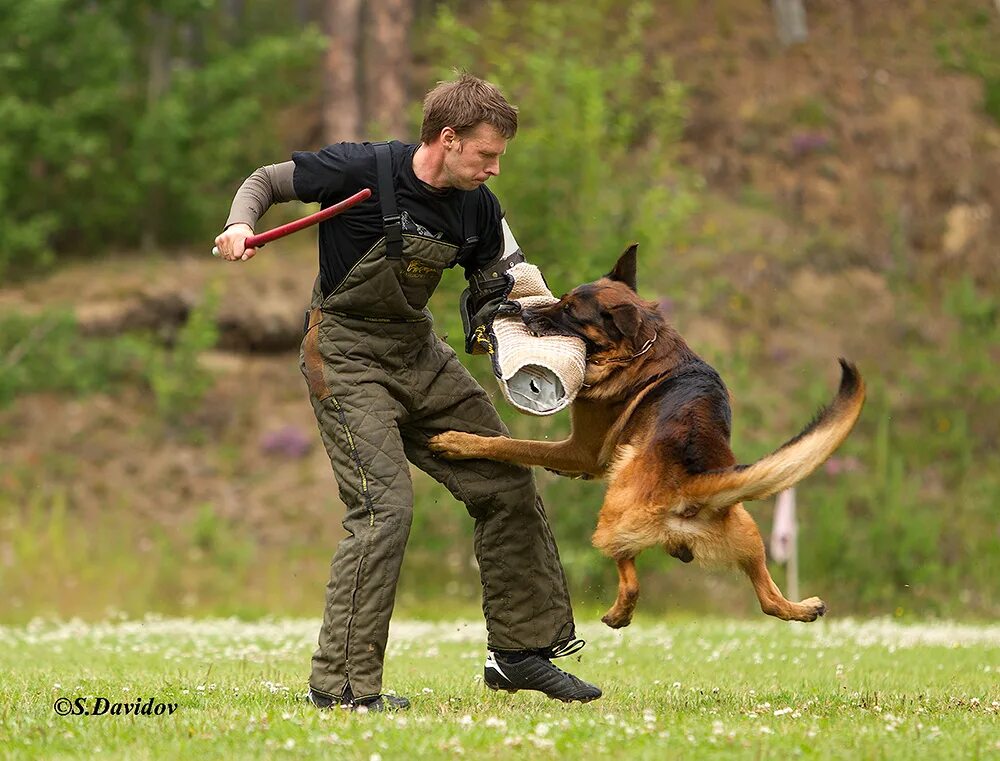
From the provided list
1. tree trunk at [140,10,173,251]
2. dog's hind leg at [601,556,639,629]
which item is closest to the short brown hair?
dog's hind leg at [601,556,639,629]

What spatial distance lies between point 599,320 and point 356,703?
187 centimetres

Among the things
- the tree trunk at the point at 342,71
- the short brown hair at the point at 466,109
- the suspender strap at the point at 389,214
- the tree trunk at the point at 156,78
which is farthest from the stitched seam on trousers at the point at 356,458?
the tree trunk at the point at 156,78

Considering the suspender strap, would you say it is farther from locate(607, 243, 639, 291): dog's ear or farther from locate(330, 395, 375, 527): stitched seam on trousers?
locate(607, 243, 639, 291): dog's ear

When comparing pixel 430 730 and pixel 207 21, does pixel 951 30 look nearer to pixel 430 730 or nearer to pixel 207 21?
pixel 207 21

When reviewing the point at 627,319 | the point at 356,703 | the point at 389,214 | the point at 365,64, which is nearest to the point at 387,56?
the point at 365,64

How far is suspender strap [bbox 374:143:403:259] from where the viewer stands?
4988 millimetres

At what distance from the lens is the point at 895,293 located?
64.1ft

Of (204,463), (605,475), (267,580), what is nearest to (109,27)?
(204,463)

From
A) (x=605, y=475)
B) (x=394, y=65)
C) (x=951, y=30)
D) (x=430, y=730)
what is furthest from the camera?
(x=951, y=30)

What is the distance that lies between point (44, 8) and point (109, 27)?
3.67 feet

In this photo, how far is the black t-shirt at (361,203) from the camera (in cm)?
503

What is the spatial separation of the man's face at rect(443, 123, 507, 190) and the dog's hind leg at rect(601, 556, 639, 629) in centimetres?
165

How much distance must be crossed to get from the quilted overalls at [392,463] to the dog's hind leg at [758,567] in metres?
0.81

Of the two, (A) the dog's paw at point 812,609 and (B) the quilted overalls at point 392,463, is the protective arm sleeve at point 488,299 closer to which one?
(B) the quilted overalls at point 392,463
